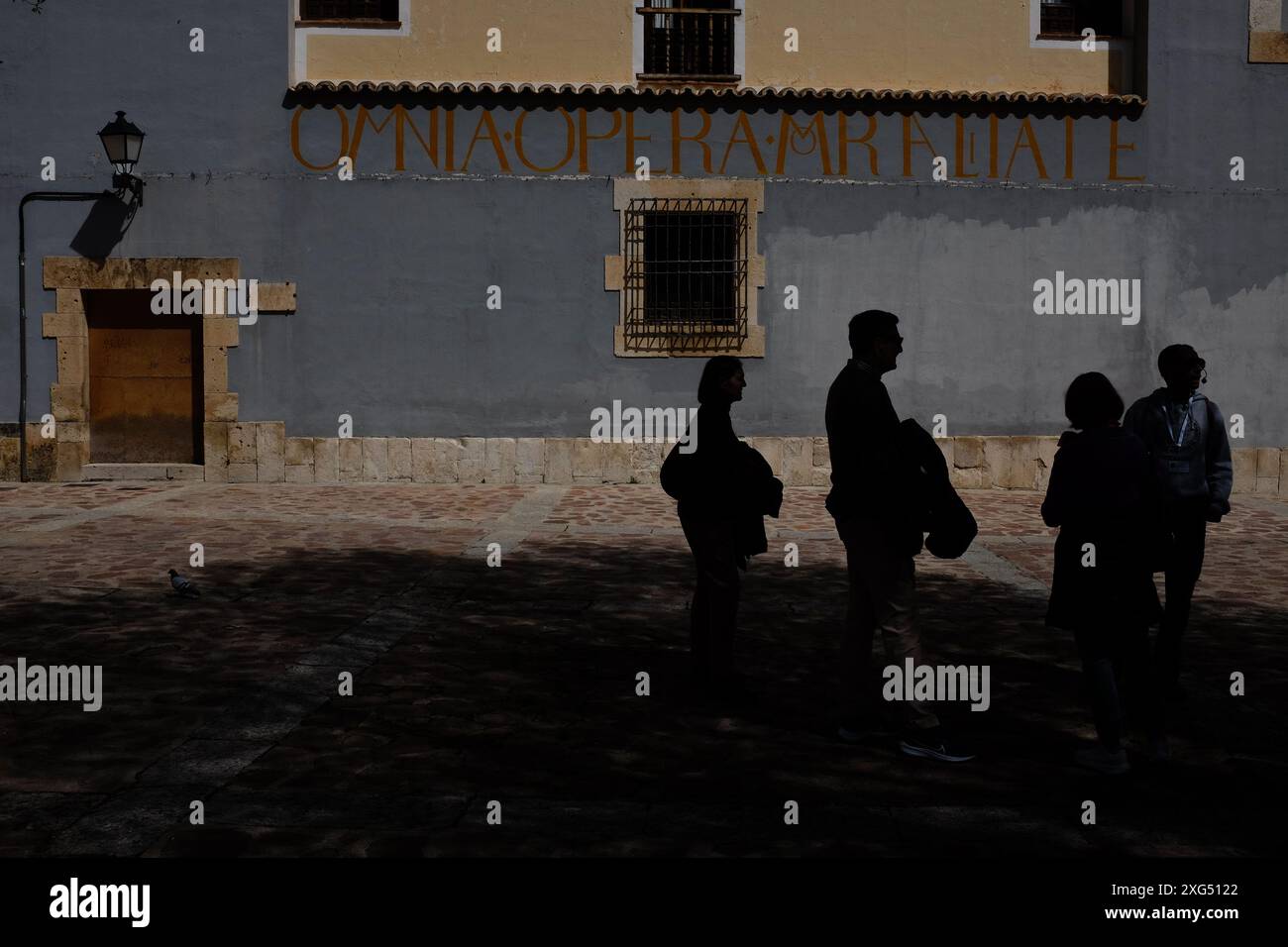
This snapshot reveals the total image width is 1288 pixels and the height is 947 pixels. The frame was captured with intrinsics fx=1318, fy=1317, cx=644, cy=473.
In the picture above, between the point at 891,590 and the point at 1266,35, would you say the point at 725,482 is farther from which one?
the point at 1266,35

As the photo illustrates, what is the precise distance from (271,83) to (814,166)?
6.34 meters

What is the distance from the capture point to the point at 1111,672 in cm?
478

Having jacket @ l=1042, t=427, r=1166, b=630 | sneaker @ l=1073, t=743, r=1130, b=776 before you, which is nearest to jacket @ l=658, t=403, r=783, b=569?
jacket @ l=1042, t=427, r=1166, b=630

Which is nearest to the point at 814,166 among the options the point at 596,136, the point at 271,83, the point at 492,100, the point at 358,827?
the point at 596,136

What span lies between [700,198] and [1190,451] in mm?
10053

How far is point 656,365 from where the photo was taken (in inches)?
611

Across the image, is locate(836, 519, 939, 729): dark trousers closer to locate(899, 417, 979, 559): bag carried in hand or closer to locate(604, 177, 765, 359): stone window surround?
locate(899, 417, 979, 559): bag carried in hand

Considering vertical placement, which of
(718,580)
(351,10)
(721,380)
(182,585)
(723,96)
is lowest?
(182,585)

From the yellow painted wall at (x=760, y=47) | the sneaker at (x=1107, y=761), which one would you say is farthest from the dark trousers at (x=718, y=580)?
the yellow painted wall at (x=760, y=47)

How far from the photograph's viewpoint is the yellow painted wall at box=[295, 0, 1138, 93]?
15492 mm

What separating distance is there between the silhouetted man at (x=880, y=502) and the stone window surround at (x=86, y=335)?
11470 mm

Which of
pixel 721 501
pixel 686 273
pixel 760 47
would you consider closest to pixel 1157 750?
pixel 721 501

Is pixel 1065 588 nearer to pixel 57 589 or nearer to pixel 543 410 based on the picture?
pixel 57 589

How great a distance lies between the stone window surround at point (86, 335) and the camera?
596 inches
